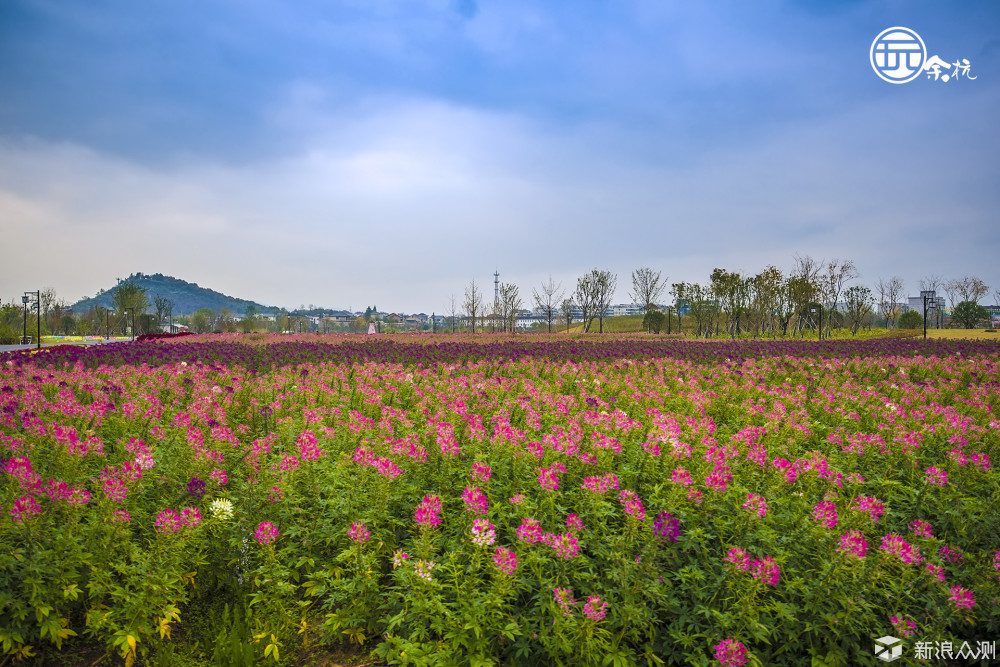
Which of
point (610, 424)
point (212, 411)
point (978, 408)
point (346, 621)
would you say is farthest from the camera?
point (978, 408)

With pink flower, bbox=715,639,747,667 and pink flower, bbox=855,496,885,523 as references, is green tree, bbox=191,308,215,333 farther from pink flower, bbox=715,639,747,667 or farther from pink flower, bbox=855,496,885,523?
pink flower, bbox=855,496,885,523

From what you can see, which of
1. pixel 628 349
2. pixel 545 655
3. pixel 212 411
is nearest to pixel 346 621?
pixel 545 655

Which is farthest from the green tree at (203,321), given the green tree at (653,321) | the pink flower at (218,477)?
the pink flower at (218,477)

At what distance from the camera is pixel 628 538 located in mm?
2996

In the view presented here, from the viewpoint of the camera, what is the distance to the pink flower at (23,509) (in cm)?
288

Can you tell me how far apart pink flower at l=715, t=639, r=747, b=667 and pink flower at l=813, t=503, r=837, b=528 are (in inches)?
39.5

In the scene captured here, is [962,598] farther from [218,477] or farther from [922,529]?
[218,477]

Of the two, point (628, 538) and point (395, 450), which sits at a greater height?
point (395, 450)

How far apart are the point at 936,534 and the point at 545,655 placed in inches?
129

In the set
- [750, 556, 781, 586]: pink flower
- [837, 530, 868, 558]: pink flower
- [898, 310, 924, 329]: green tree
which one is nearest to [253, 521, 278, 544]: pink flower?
[750, 556, 781, 586]: pink flower

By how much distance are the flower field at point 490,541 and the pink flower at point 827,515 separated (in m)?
0.01

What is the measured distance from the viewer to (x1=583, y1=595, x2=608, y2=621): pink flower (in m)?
2.55

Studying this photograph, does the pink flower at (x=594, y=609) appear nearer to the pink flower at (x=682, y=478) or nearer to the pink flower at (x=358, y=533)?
the pink flower at (x=682, y=478)

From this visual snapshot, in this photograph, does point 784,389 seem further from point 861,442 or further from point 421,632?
point 421,632
